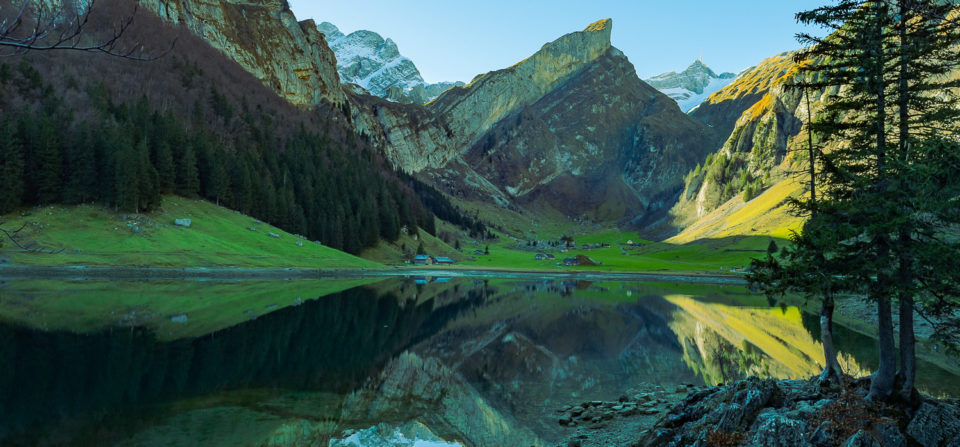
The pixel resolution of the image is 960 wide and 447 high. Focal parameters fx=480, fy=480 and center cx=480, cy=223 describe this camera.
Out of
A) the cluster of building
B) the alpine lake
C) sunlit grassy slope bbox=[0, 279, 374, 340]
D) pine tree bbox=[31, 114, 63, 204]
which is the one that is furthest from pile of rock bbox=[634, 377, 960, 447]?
the cluster of building

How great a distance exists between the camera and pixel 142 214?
68.5m

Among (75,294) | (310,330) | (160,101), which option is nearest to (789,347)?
(310,330)

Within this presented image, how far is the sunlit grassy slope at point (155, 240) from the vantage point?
186ft

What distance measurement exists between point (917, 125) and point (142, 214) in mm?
81843

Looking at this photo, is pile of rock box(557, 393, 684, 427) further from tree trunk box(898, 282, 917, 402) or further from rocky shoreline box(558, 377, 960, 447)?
tree trunk box(898, 282, 917, 402)

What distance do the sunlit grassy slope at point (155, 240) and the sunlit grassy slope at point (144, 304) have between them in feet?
27.0

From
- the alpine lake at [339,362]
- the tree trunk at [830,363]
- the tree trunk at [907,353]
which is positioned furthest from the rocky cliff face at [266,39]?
the tree trunk at [907,353]

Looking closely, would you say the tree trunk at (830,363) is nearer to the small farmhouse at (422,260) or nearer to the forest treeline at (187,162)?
the forest treeline at (187,162)

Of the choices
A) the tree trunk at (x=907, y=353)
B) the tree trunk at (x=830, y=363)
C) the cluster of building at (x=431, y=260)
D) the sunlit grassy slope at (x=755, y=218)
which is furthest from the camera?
the sunlit grassy slope at (x=755, y=218)

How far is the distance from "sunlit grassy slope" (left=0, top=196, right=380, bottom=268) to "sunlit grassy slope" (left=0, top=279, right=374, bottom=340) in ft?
27.0

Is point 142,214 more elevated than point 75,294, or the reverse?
point 142,214

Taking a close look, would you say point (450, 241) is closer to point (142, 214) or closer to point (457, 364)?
point (142, 214)

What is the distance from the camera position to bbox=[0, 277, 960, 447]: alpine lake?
17078 millimetres

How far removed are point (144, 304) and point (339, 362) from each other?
2304 cm
